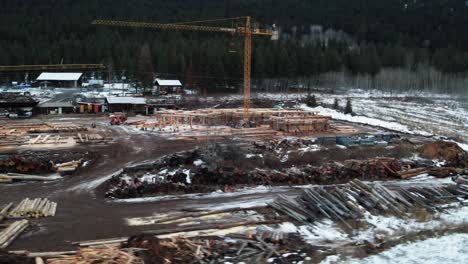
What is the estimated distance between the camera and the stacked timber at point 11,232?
14.7 metres

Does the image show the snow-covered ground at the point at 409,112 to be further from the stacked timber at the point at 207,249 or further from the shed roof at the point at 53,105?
the stacked timber at the point at 207,249

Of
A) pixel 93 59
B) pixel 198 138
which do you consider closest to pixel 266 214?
pixel 198 138

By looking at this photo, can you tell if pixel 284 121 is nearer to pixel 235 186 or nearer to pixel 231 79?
pixel 235 186

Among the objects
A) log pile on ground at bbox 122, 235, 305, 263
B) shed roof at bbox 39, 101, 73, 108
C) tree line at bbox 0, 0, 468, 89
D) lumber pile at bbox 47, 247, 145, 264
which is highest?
tree line at bbox 0, 0, 468, 89

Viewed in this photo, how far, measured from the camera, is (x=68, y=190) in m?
21.0

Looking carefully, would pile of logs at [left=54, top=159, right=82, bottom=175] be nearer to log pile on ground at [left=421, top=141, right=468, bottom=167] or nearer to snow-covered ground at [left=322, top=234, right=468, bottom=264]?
snow-covered ground at [left=322, top=234, right=468, bottom=264]

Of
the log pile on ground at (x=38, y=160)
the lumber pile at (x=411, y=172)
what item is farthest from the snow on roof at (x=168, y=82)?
the lumber pile at (x=411, y=172)

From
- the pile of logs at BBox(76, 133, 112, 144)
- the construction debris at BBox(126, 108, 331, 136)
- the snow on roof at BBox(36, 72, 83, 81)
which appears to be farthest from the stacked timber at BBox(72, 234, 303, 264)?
the snow on roof at BBox(36, 72, 83, 81)

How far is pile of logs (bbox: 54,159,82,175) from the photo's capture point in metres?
23.9

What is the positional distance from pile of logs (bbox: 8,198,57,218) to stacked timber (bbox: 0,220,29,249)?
95 centimetres

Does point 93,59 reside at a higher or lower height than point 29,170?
higher

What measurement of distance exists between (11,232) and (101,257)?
3.95 metres

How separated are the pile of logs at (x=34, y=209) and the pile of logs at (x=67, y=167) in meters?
4.70

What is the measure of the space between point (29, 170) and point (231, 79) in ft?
146
